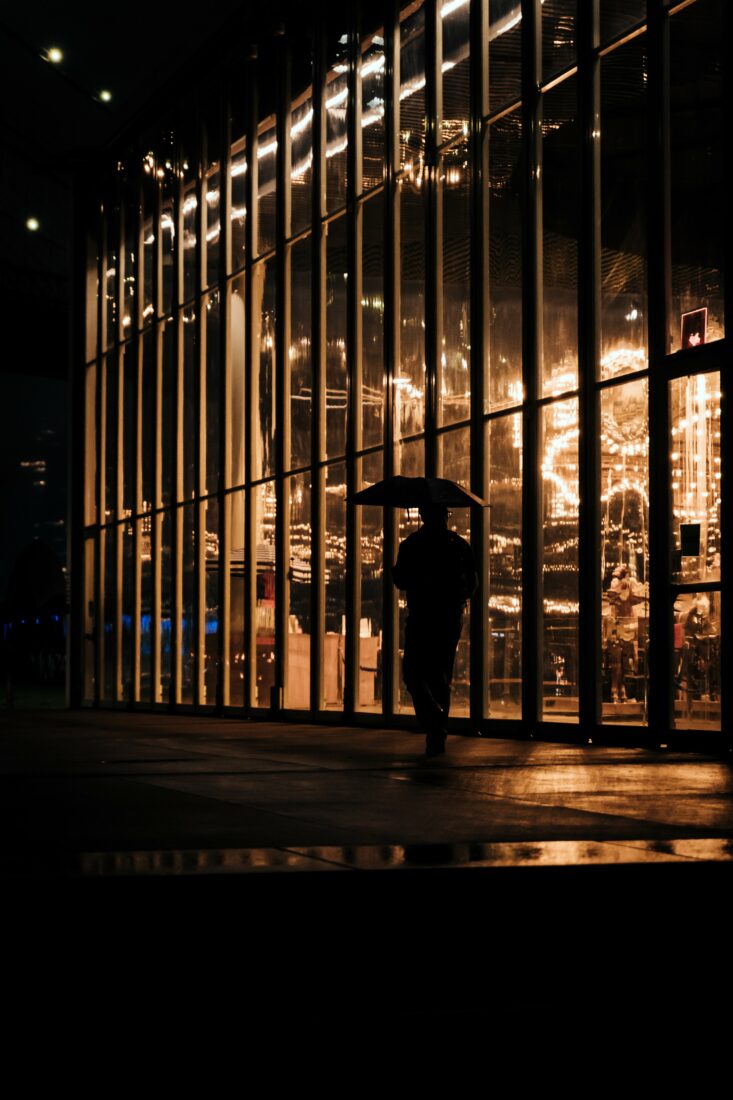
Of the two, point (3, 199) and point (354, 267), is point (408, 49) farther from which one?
point (3, 199)

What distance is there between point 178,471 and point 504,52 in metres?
11.2

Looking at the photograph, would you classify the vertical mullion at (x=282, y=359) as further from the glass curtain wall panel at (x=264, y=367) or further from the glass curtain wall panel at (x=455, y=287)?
the glass curtain wall panel at (x=455, y=287)

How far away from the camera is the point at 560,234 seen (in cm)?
1459

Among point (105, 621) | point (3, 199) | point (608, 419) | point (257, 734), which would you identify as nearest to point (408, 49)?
point (608, 419)

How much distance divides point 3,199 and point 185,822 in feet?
176

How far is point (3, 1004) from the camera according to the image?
4.14 metres

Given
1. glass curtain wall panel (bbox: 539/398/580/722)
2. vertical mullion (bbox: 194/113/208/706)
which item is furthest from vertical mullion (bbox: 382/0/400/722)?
vertical mullion (bbox: 194/113/208/706)

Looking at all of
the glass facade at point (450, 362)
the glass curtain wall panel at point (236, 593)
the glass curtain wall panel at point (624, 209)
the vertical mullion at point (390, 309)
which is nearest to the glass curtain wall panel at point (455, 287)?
the glass facade at point (450, 362)

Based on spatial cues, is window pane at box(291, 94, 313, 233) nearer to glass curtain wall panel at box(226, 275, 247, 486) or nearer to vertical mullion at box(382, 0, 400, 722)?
glass curtain wall panel at box(226, 275, 247, 486)

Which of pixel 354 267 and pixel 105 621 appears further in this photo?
pixel 105 621

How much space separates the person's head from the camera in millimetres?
11578

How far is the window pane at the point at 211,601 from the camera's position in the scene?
2344cm

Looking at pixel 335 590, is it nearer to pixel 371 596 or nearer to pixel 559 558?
pixel 371 596

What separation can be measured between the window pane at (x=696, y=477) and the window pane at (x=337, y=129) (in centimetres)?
794
